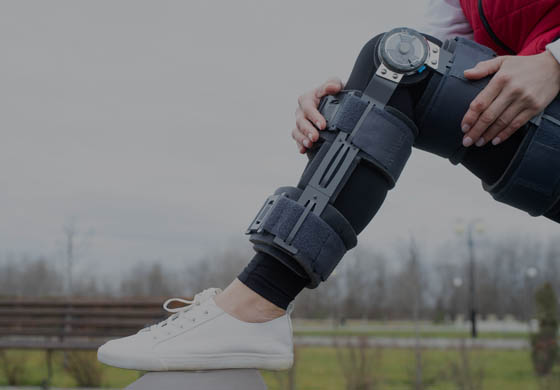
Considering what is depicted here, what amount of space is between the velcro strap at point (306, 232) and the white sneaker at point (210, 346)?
18 cm

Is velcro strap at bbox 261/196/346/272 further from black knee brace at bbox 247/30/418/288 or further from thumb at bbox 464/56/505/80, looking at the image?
thumb at bbox 464/56/505/80

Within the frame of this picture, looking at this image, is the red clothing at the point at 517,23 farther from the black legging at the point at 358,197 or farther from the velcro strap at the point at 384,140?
the velcro strap at the point at 384,140

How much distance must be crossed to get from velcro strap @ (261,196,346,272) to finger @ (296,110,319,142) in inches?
6.1

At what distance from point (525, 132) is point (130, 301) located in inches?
217

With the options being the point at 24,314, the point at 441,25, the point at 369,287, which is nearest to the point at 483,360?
the point at 24,314

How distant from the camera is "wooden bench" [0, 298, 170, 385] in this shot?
5.83m

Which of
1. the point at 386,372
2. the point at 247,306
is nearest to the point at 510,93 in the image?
the point at 247,306

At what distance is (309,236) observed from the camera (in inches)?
44.3

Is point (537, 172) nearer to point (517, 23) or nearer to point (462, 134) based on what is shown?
point (462, 134)

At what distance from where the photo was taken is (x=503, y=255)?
41812mm

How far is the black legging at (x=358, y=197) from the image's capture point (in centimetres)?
116

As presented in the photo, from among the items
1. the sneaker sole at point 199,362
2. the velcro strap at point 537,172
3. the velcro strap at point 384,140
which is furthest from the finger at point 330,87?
the sneaker sole at point 199,362

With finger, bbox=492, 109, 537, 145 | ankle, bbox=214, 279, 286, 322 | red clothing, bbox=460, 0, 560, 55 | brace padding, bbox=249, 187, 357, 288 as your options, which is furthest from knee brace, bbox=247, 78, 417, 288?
red clothing, bbox=460, 0, 560, 55

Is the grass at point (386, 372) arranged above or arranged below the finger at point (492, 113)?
below
